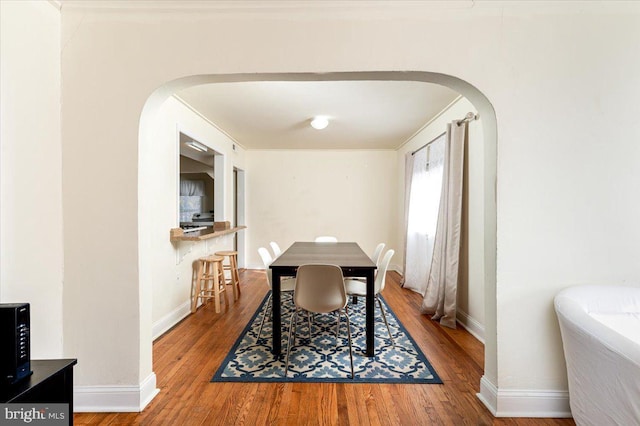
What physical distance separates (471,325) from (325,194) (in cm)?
370

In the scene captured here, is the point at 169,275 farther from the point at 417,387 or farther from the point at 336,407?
the point at 417,387

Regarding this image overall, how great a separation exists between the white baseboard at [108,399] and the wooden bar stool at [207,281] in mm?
1729

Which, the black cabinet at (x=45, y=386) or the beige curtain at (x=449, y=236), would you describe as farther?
the beige curtain at (x=449, y=236)

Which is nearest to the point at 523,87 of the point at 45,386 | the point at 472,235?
the point at 472,235

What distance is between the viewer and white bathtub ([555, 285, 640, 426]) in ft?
4.06

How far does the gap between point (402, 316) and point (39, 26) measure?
3.84m

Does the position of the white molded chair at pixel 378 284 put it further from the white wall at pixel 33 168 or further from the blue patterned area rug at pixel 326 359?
the white wall at pixel 33 168

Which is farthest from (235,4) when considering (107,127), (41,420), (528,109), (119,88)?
(41,420)

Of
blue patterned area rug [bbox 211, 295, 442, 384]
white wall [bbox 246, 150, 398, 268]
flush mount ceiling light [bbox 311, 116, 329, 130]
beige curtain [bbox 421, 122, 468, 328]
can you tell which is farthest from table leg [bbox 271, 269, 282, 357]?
white wall [bbox 246, 150, 398, 268]

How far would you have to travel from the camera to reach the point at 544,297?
71.2 inches

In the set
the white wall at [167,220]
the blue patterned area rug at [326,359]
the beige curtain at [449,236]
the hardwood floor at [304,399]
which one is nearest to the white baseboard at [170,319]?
the white wall at [167,220]

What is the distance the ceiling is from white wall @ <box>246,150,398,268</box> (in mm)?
747

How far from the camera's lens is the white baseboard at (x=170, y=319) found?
2936 millimetres

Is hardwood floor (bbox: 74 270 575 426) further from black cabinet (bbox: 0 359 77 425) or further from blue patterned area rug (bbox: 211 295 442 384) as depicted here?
black cabinet (bbox: 0 359 77 425)
